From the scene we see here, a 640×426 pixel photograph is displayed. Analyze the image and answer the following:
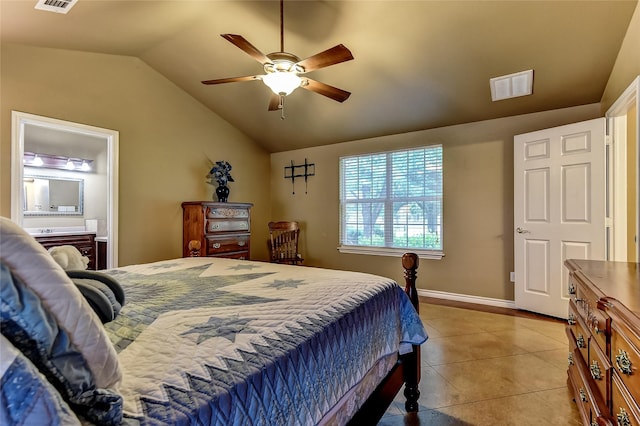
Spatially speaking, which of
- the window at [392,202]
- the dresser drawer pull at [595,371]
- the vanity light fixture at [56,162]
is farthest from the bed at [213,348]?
the vanity light fixture at [56,162]

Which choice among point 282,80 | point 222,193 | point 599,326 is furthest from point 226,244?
point 599,326

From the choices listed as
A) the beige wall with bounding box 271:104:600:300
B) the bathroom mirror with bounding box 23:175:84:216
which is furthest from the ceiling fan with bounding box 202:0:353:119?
the bathroom mirror with bounding box 23:175:84:216

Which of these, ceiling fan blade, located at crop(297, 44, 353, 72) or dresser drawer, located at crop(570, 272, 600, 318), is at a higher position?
ceiling fan blade, located at crop(297, 44, 353, 72)

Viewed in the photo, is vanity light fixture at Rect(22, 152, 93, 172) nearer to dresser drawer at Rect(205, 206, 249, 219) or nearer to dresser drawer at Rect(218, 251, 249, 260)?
dresser drawer at Rect(205, 206, 249, 219)

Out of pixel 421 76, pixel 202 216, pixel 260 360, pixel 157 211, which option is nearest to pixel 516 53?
pixel 421 76

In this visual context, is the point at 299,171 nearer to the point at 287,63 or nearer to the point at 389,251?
the point at 389,251

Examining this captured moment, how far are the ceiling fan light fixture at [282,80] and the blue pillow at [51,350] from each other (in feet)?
6.44

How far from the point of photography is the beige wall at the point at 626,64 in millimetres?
2182

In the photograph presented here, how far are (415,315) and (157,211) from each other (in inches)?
129

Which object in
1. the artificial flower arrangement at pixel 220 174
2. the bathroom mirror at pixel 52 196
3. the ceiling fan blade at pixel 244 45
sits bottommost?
the bathroom mirror at pixel 52 196

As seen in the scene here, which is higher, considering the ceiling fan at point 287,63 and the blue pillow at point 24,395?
the ceiling fan at point 287,63

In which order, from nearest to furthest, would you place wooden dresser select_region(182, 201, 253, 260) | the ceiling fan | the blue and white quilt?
the blue and white quilt < the ceiling fan < wooden dresser select_region(182, 201, 253, 260)

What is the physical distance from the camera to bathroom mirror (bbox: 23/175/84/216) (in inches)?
166

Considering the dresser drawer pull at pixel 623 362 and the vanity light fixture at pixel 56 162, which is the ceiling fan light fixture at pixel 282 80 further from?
the vanity light fixture at pixel 56 162
